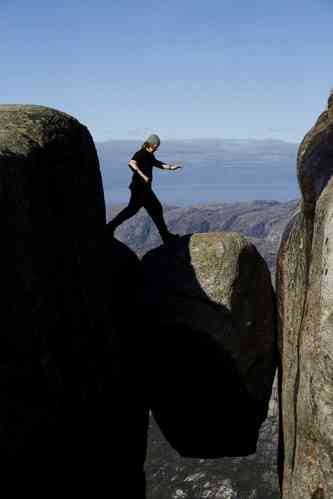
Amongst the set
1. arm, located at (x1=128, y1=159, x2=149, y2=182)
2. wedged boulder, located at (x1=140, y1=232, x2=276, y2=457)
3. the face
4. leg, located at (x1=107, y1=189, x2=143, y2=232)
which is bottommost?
wedged boulder, located at (x1=140, y1=232, x2=276, y2=457)

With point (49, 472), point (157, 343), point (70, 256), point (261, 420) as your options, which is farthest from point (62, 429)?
point (261, 420)

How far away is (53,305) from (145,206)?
6.22 metres

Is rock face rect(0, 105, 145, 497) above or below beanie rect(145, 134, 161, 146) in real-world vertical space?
below

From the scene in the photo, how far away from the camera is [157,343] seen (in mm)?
16734

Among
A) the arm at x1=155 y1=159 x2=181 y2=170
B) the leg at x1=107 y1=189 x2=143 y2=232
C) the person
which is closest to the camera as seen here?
the person

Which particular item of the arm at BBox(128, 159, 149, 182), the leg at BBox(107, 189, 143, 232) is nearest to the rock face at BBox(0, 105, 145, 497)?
the leg at BBox(107, 189, 143, 232)

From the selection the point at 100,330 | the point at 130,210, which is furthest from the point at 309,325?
the point at 130,210

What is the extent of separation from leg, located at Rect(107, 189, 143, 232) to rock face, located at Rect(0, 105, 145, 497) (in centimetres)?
116

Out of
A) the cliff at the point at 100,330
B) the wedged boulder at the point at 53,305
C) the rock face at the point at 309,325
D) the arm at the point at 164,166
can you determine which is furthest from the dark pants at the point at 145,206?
the rock face at the point at 309,325

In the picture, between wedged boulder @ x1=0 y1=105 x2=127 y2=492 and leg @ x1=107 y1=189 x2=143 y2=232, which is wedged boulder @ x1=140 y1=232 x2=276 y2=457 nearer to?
leg @ x1=107 y1=189 x2=143 y2=232

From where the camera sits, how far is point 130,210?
18328mm

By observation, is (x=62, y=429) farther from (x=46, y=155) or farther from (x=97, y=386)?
(x=46, y=155)

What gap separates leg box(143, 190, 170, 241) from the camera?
1778cm

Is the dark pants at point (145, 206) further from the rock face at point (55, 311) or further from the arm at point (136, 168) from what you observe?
the rock face at point (55, 311)
